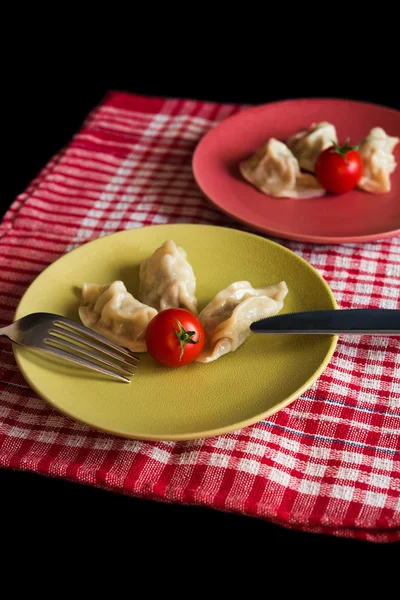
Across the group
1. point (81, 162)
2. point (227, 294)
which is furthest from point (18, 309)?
point (81, 162)

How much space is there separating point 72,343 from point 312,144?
125cm

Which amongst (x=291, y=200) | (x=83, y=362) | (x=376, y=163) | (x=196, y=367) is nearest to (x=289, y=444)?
(x=196, y=367)

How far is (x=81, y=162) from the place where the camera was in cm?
273

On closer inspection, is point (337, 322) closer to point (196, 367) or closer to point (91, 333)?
point (196, 367)

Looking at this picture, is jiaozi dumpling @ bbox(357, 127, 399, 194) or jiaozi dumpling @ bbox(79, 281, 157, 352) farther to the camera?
jiaozi dumpling @ bbox(357, 127, 399, 194)

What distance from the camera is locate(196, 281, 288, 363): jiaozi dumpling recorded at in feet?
5.53

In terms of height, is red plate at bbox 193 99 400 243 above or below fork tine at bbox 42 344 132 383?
below

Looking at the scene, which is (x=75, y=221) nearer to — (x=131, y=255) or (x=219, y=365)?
(x=131, y=255)

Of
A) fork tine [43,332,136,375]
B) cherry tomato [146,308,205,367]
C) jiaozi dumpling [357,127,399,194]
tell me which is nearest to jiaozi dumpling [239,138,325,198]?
jiaozi dumpling [357,127,399,194]

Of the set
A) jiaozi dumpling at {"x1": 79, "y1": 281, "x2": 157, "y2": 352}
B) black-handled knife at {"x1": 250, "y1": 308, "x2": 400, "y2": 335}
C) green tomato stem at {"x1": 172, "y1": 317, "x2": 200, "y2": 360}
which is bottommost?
black-handled knife at {"x1": 250, "y1": 308, "x2": 400, "y2": 335}

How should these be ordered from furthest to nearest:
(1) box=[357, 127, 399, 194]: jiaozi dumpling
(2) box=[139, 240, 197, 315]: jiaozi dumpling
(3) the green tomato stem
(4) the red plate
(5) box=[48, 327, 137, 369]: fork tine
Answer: (1) box=[357, 127, 399, 194]: jiaozi dumpling → (4) the red plate → (2) box=[139, 240, 197, 315]: jiaozi dumpling → (5) box=[48, 327, 137, 369]: fork tine → (3) the green tomato stem

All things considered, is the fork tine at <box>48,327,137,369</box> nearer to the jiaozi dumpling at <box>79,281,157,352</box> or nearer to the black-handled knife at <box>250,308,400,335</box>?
the jiaozi dumpling at <box>79,281,157,352</box>

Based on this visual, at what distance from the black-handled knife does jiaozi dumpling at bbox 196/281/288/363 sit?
47 mm

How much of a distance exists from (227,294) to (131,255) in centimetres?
38
